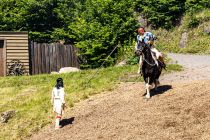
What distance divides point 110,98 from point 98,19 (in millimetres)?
17045

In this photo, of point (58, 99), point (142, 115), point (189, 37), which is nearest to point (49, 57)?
point (189, 37)

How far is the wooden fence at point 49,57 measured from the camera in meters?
31.8

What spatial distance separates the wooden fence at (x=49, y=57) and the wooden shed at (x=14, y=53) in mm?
664

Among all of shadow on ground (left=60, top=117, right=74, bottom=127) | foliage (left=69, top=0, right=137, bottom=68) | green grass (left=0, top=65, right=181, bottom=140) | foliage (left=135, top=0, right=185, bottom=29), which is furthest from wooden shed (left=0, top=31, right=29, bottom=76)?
shadow on ground (left=60, top=117, right=74, bottom=127)

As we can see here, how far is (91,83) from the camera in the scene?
22734mm

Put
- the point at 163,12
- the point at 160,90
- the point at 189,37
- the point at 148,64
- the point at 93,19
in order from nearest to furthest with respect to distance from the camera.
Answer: the point at 148,64, the point at 160,90, the point at 93,19, the point at 189,37, the point at 163,12

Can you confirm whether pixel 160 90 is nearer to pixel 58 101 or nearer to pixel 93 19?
pixel 58 101

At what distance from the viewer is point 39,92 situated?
22.5 m

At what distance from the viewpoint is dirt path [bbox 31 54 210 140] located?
13625 mm

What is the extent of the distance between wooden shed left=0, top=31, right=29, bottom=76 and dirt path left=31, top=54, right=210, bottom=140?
11693mm

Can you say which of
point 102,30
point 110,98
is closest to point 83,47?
point 102,30

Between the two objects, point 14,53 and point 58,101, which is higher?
point 14,53

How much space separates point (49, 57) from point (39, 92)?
32.5 feet

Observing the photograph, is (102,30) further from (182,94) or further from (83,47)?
(182,94)
